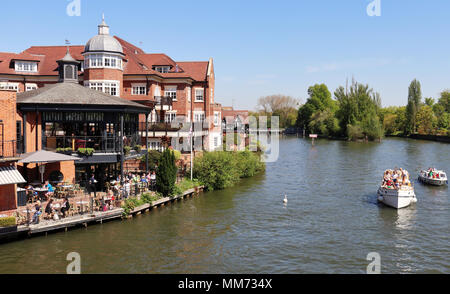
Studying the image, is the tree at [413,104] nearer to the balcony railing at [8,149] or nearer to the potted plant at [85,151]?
the potted plant at [85,151]

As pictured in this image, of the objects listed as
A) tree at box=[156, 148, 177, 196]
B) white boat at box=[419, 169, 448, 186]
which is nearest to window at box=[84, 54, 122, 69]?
tree at box=[156, 148, 177, 196]

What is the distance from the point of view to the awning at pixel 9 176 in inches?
886

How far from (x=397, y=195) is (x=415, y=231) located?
5499mm

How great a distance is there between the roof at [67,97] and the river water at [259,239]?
30.1ft

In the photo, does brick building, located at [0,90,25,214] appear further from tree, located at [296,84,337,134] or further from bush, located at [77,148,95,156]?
tree, located at [296,84,337,134]

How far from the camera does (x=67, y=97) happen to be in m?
29.2

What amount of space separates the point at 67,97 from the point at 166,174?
30.8 ft

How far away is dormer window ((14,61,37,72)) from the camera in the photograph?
149 ft

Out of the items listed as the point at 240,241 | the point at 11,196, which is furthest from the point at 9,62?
the point at 240,241

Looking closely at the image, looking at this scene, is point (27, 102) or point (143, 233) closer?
point (143, 233)

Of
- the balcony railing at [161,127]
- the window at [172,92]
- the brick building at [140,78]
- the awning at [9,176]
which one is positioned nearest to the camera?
the awning at [9,176]

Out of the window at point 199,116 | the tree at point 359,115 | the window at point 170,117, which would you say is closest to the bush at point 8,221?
the window at point 170,117
